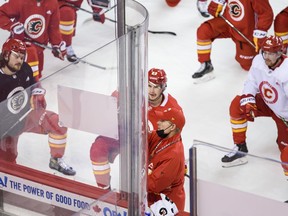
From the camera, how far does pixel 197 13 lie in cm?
751

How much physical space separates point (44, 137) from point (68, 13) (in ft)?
11.4

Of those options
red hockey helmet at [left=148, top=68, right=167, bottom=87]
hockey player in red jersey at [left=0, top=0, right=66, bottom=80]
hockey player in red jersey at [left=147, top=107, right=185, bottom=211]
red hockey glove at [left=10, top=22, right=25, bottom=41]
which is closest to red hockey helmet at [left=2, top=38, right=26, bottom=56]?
red hockey helmet at [left=148, top=68, right=167, bottom=87]

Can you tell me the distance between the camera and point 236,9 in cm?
637

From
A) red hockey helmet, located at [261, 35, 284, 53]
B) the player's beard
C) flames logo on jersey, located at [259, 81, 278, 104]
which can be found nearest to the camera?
the player's beard

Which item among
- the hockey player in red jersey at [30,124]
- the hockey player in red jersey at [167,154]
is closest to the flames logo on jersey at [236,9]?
the hockey player in red jersey at [167,154]

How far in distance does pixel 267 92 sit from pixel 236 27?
44.5 inches

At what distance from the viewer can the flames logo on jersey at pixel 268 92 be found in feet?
17.6

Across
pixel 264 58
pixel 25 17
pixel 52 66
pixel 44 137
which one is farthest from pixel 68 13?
pixel 44 137

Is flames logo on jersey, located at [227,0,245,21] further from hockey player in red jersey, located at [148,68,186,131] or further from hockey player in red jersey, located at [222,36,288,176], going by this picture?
hockey player in red jersey, located at [148,68,186,131]

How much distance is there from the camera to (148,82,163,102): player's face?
4.73 m

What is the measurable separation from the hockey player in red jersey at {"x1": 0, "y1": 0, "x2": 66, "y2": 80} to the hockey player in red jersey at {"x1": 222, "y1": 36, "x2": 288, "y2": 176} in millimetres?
1222

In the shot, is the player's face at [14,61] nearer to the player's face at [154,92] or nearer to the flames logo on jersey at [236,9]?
the player's face at [154,92]

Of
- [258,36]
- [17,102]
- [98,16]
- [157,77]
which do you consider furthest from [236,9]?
[17,102]

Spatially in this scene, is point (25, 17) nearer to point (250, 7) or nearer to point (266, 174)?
point (250, 7)
